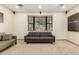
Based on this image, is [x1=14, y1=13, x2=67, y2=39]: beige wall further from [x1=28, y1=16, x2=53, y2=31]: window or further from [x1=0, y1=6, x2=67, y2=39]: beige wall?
[x1=28, y1=16, x2=53, y2=31]: window

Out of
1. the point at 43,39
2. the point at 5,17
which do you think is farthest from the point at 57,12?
the point at 5,17

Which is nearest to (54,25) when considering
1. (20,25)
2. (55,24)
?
(55,24)

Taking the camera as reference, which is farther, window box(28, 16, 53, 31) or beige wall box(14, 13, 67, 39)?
beige wall box(14, 13, 67, 39)

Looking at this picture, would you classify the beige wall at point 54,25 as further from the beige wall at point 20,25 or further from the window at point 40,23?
the window at point 40,23

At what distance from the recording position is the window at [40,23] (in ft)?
36.2

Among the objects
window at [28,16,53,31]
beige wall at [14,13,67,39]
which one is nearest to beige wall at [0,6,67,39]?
beige wall at [14,13,67,39]

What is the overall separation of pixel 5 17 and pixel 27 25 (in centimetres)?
276

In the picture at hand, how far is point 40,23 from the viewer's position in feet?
36.4

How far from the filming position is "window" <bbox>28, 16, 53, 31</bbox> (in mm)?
11023

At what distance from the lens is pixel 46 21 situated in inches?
442

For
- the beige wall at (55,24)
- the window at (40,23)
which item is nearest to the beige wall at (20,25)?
the beige wall at (55,24)
